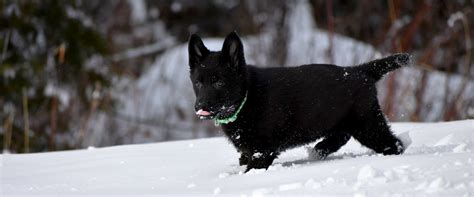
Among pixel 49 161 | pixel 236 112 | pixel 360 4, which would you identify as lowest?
pixel 49 161

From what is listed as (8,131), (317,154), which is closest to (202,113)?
(317,154)

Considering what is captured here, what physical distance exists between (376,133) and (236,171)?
986 mm

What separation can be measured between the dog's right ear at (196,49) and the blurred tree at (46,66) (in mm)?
3883

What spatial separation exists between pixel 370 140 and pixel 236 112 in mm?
965

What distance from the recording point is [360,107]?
16.2ft

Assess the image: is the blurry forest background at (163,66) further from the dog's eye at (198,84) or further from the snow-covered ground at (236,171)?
the dog's eye at (198,84)

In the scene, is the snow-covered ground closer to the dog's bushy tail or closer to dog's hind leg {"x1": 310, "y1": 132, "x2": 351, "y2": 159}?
dog's hind leg {"x1": 310, "y1": 132, "x2": 351, "y2": 159}

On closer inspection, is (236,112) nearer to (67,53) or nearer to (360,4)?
(67,53)

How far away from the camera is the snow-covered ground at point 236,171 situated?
12.0 ft

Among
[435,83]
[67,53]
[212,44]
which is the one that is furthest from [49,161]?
[212,44]

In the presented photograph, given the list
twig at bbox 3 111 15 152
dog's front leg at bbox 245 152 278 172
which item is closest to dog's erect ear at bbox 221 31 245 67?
dog's front leg at bbox 245 152 278 172

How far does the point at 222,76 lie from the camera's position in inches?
186

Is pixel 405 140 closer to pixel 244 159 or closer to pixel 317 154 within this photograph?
pixel 317 154

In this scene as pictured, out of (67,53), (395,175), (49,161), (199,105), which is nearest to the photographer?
(395,175)
